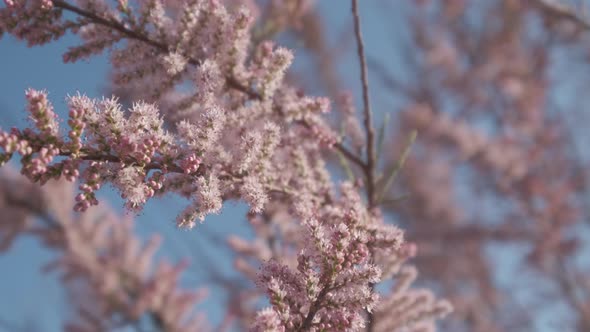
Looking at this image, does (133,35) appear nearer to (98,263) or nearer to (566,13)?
(566,13)

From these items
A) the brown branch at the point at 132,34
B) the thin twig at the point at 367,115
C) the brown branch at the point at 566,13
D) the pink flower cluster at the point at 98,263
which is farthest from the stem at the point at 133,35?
the pink flower cluster at the point at 98,263

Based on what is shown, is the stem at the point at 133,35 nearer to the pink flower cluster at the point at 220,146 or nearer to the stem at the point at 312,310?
the pink flower cluster at the point at 220,146

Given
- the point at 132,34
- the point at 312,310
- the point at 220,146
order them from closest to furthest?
the point at 312,310, the point at 220,146, the point at 132,34

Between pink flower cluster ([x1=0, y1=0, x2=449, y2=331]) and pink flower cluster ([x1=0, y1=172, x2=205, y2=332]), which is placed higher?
pink flower cluster ([x1=0, y1=172, x2=205, y2=332])

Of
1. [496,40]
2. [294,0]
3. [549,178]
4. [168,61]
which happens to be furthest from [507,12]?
[168,61]

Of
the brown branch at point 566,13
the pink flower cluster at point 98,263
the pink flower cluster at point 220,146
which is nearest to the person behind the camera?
the pink flower cluster at point 220,146

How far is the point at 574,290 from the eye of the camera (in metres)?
6.19

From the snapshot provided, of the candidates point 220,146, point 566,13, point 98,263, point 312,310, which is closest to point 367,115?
point 220,146

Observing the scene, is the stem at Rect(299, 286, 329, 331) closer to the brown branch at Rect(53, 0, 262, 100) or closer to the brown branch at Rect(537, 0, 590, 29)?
the brown branch at Rect(53, 0, 262, 100)

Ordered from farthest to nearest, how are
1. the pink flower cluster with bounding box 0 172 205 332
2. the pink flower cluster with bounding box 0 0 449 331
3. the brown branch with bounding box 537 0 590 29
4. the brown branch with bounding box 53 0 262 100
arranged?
1. the pink flower cluster with bounding box 0 172 205 332
2. the brown branch with bounding box 537 0 590 29
3. the brown branch with bounding box 53 0 262 100
4. the pink flower cluster with bounding box 0 0 449 331

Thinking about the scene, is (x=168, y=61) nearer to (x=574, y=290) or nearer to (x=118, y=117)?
(x=118, y=117)

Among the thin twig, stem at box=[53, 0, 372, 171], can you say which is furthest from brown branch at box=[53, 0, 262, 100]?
the thin twig

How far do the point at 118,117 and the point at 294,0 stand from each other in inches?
82.0

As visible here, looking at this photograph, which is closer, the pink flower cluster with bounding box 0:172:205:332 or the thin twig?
the thin twig
